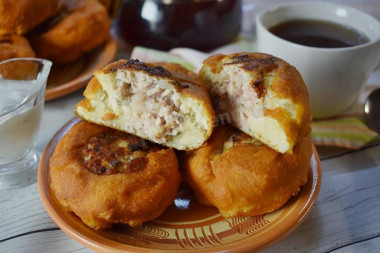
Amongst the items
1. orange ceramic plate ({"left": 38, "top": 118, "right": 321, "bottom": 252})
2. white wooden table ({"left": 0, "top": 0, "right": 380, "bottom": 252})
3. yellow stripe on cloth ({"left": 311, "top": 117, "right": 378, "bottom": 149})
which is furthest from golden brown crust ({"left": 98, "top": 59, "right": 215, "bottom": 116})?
yellow stripe on cloth ({"left": 311, "top": 117, "right": 378, "bottom": 149})

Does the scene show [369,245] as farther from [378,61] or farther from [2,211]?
[2,211]

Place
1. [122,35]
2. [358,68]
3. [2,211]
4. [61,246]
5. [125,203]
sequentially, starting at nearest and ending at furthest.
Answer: [125,203], [61,246], [2,211], [358,68], [122,35]

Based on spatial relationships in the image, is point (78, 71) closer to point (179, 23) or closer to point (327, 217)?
point (179, 23)

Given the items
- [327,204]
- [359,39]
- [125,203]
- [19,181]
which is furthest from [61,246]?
[359,39]

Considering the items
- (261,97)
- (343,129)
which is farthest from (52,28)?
(343,129)

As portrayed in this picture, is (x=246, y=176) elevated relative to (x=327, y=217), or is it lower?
elevated

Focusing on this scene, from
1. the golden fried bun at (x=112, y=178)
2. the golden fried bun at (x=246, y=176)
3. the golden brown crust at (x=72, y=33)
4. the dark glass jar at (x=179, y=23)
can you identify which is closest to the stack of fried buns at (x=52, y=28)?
the golden brown crust at (x=72, y=33)

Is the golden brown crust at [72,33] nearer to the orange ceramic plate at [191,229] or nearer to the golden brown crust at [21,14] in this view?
the golden brown crust at [21,14]
